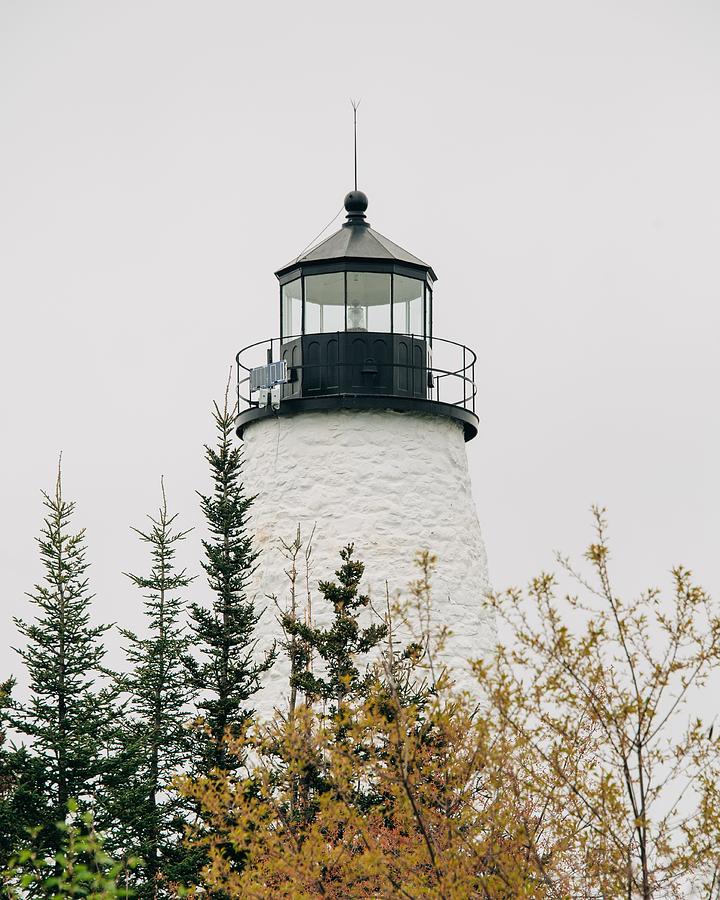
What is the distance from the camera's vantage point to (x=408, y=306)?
25391 mm

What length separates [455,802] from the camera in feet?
42.3

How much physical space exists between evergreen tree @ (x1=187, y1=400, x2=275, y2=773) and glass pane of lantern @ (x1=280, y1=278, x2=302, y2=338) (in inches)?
107

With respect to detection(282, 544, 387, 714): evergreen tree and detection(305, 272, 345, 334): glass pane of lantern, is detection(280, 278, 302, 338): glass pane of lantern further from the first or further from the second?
detection(282, 544, 387, 714): evergreen tree

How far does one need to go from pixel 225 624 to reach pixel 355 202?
882cm

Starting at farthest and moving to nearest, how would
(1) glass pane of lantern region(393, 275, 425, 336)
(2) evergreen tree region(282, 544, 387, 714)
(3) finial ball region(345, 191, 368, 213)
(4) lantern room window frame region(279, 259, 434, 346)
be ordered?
(3) finial ball region(345, 191, 368, 213), (1) glass pane of lantern region(393, 275, 425, 336), (4) lantern room window frame region(279, 259, 434, 346), (2) evergreen tree region(282, 544, 387, 714)

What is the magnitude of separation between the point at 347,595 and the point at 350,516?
15.4ft

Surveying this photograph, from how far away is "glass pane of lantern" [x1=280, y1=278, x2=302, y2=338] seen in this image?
82.9 feet

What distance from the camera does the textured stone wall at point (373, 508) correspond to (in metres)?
23.1

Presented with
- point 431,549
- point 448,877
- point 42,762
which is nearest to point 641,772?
point 448,877

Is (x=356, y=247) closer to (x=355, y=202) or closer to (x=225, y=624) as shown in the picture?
(x=355, y=202)

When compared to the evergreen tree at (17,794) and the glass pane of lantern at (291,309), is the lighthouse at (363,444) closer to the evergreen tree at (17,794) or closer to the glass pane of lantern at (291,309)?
the glass pane of lantern at (291,309)

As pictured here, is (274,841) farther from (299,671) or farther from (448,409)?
(448,409)

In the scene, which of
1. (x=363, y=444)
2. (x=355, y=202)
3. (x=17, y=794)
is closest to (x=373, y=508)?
(x=363, y=444)

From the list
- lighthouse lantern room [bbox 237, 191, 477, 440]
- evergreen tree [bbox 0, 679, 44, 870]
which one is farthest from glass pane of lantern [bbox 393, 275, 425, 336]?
evergreen tree [bbox 0, 679, 44, 870]
